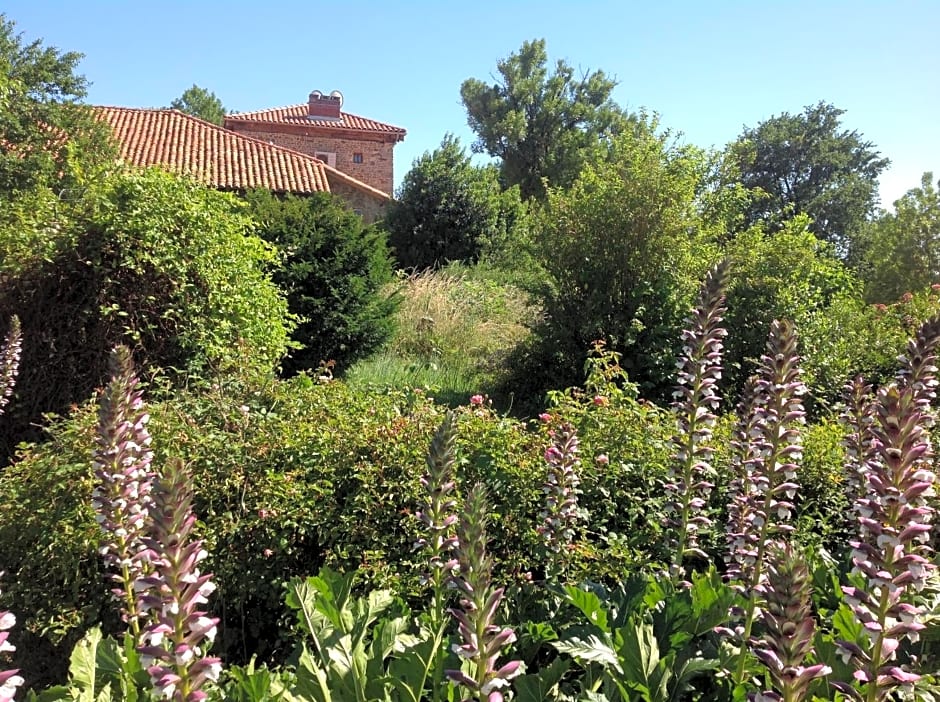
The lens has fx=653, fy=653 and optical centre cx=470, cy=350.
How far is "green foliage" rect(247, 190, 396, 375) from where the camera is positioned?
33.1 ft

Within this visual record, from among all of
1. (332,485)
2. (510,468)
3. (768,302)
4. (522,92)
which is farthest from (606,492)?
(522,92)

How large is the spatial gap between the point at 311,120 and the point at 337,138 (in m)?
1.74

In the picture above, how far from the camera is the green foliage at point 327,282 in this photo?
1008 centimetres

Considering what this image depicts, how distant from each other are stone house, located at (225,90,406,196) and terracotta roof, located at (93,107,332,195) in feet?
21.8

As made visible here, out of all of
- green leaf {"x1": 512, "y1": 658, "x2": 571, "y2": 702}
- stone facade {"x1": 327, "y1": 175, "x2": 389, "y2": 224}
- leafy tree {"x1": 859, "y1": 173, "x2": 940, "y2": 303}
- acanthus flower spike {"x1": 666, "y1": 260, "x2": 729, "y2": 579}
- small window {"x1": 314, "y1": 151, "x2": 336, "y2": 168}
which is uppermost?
small window {"x1": 314, "y1": 151, "x2": 336, "y2": 168}

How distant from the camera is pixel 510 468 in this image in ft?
12.2

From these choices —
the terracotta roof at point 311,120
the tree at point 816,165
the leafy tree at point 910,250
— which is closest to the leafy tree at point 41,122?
the terracotta roof at point 311,120

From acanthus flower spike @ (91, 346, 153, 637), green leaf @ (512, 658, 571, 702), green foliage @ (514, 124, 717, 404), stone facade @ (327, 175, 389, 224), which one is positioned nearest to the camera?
green leaf @ (512, 658, 571, 702)

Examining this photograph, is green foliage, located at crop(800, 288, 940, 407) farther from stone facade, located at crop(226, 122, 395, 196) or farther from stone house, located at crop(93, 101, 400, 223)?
stone facade, located at crop(226, 122, 395, 196)

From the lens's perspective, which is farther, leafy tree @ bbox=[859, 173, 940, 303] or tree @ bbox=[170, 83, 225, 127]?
tree @ bbox=[170, 83, 225, 127]

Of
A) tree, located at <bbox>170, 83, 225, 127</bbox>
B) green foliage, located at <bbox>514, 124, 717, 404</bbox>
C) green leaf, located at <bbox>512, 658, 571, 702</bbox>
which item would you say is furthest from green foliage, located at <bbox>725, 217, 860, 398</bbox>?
tree, located at <bbox>170, 83, 225, 127</bbox>

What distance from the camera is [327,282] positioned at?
404 inches

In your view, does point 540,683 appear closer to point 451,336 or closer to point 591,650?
point 591,650

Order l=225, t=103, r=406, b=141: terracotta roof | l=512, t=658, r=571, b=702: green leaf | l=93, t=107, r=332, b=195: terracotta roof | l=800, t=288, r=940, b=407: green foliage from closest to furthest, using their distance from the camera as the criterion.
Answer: l=512, t=658, r=571, b=702: green leaf, l=800, t=288, r=940, b=407: green foliage, l=93, t=107, r=332, b=195: terracotta roof, l=225, t=103, r=406, b=141: terracotta roof
